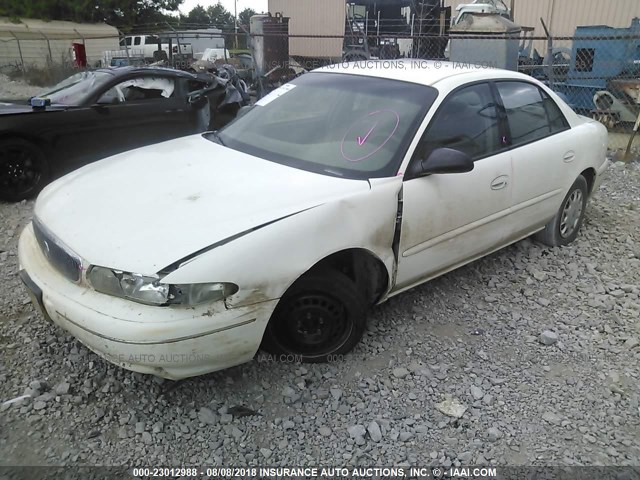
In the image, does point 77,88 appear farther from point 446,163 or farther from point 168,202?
point 446,163

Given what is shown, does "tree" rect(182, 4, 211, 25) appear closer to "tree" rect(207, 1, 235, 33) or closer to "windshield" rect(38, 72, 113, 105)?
"tree" rect(207, 1, 235, 33)

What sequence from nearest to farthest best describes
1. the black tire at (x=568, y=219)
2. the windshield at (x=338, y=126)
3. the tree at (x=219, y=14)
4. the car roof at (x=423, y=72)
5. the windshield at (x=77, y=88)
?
the windshield at (x=338, y=126), the car roof at (x=423, y=72), the black tire at (x=568, y=219), the windshield at (x=77, y=88), the tree at (x=219, y=14)

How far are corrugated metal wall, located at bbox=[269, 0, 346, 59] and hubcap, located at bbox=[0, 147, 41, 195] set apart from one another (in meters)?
17.9

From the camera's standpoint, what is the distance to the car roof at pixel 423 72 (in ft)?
11.2

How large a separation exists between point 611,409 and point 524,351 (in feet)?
1.87

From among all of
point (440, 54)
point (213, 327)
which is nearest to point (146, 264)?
point (213, 327)

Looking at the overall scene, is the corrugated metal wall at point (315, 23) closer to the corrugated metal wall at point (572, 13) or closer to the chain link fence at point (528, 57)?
the chain link fence at point (528, 57)

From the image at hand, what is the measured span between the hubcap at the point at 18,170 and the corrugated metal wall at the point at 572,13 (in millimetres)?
15853

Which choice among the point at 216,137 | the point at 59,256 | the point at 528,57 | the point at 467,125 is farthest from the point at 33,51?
the point at 467,125

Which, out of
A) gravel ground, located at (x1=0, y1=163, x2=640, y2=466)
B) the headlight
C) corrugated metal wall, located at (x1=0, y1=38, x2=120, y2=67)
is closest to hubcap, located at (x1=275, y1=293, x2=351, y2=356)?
gravel ground, located at (x1=0, y1=163, x2=640, y2=466)

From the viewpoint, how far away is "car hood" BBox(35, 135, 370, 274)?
7.94ft

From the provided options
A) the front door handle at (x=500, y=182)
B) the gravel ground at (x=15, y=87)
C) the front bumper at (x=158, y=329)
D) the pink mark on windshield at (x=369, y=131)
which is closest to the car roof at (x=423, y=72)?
the pink mark on windshield at (x=369, y=131)

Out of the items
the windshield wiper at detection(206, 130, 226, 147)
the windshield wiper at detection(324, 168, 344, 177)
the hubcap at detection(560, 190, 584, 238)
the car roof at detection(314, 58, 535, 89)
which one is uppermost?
the car roof at detection(314, 58, 535, 89)

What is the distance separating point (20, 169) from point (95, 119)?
3.26 feet
